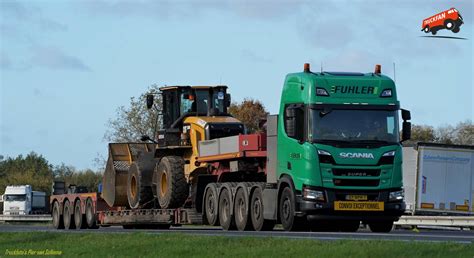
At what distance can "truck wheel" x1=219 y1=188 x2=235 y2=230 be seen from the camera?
31281mm

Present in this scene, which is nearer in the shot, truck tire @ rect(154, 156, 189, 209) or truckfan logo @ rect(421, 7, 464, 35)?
truck tire @ rect(154, 156, 189, 209)

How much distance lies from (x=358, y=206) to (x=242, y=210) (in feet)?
14.7

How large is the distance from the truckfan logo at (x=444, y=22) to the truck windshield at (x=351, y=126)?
27.5 metres

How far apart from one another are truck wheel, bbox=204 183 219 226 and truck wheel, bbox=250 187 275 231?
2.13 metres

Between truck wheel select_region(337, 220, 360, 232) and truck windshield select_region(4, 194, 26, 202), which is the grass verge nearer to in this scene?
truck wheel select_region(337, 220, 360, 232)

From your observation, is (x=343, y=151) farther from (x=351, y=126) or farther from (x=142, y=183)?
(x=142, y=183)

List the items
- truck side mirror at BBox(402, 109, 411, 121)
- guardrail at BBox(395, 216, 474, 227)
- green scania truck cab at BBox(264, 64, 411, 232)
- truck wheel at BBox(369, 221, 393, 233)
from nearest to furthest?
green scania truck cab at BBox(264, 64, 411, 232) < truck side mirror at BBox(402, 109, 411, 121) < truck wheel at BBox(369, 221, 393, 233) < guardrail at BBox(395, 216, 474, 227)

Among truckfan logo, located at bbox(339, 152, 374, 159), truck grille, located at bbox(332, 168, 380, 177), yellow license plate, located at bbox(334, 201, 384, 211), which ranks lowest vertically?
yellow license plate, located at bbox(334, 201, 384, 211)

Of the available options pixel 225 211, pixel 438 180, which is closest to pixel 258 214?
pixel 225 211

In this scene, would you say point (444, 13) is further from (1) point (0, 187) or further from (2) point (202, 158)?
(1) point (0, 187)

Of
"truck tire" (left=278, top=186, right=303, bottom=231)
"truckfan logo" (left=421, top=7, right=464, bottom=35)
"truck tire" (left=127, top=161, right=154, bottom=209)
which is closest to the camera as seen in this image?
"truck tire" (left=278, top=186, right=303, bottom=231)

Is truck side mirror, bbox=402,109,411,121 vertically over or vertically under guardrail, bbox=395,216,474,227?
over

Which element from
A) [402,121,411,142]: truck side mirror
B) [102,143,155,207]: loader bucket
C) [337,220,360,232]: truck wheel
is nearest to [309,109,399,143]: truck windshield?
[402,121,411,142]: truck side mirror

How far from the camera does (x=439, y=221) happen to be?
41.6 meters
